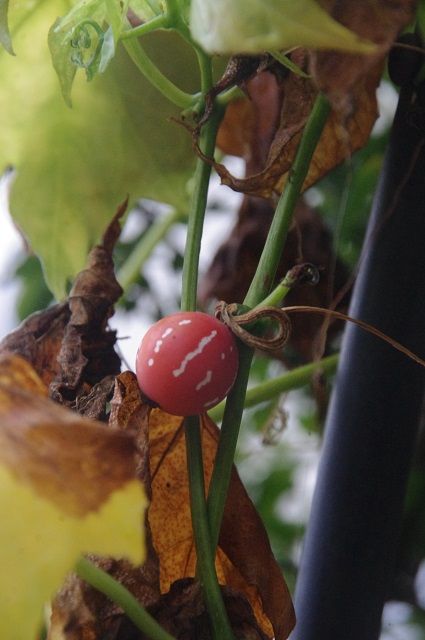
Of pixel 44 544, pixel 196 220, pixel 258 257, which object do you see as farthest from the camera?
pixel 258 257

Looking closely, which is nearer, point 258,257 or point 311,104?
point 311,104

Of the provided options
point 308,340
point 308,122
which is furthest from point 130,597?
point 308,340

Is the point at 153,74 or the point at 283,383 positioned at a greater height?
the point at 153,74

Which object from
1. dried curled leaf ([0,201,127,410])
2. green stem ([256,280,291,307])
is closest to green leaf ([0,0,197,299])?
dried curled leaf ([0,201,127,410])

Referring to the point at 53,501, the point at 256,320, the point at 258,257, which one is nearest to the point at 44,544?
the point at 53,501

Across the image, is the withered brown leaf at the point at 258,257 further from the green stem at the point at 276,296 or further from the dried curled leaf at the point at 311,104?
the green stem at the point at 276,296

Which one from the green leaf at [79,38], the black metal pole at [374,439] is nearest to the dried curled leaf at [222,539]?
the black metal pole at [374,439]

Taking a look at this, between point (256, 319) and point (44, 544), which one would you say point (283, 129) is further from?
point (44, 544)

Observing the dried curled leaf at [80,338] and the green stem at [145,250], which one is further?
the green stem at [145,250]
